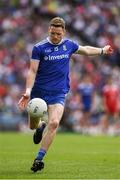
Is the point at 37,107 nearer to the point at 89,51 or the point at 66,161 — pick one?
the point at 89,51

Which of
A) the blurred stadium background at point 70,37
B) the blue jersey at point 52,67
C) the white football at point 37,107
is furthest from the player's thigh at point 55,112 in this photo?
the blurred stadium background at point 70,37

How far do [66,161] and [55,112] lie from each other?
2.18 m

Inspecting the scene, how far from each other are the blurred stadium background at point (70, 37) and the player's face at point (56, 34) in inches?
609

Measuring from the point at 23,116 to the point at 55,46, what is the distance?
15.7 metres

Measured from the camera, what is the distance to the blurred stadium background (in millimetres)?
27594

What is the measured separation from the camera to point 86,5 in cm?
3155

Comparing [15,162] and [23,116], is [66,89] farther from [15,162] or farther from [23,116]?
[23,116]

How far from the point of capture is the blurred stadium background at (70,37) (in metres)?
27.6

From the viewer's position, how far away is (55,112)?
11.2 m

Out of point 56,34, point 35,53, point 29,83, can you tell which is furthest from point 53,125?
point 56,34

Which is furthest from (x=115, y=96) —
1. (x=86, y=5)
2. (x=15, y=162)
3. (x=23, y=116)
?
(x=15, y=162)

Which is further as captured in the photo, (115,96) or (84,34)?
(84,34)

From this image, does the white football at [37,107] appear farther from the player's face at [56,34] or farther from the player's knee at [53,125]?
the player's face at [56,34]

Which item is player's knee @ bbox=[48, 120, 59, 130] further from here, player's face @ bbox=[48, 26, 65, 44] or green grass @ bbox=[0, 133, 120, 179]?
player's face @ bbox=[48, 26, 65, 44]
